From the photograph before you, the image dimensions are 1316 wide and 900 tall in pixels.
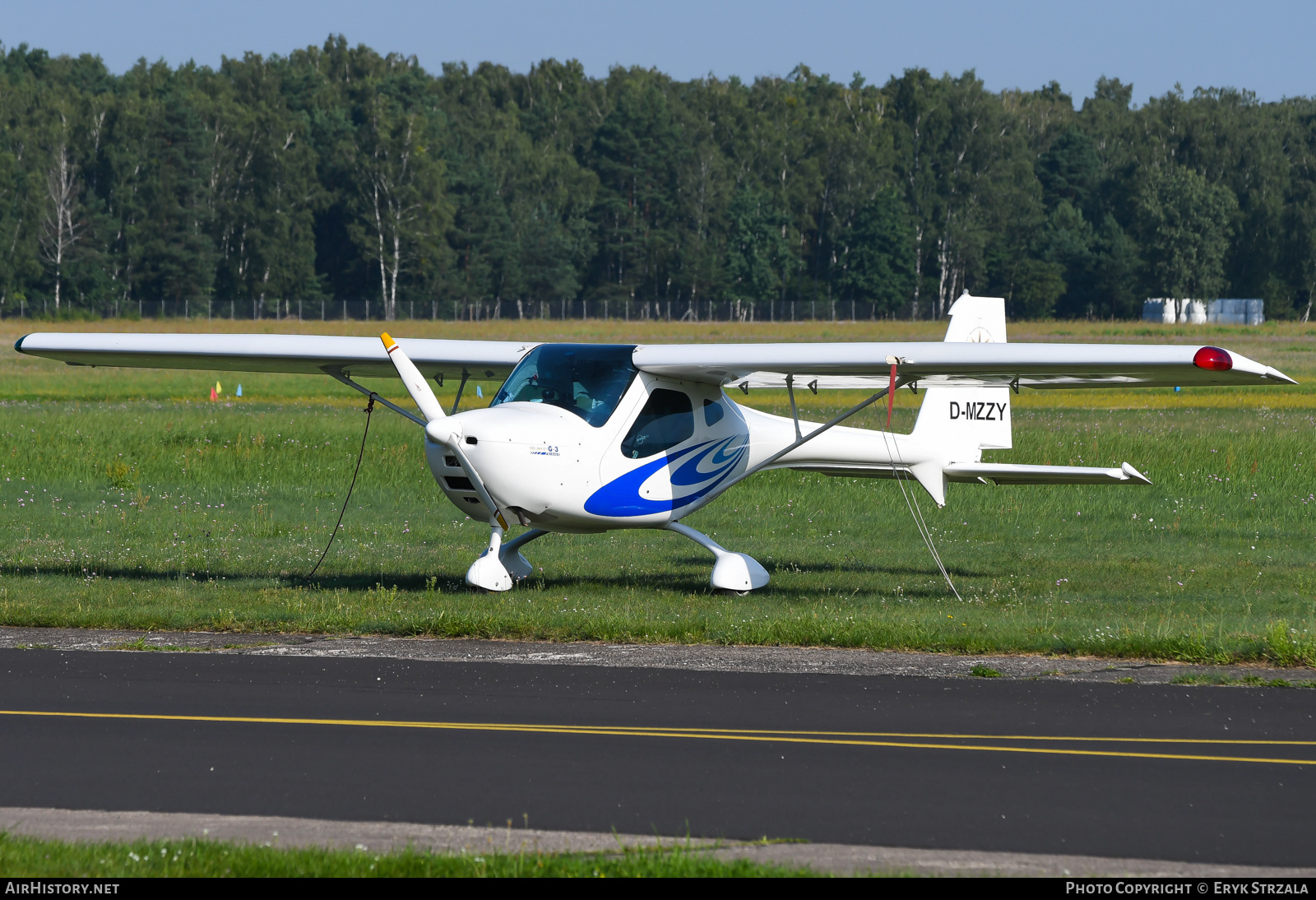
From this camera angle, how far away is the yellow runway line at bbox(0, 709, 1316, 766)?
805cm

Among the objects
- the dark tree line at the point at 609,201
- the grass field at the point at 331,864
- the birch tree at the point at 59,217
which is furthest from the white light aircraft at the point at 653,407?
the birch tree at the point at 59,217

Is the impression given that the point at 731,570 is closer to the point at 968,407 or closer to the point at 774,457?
the point at 774,457

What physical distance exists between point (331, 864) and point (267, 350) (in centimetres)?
1037

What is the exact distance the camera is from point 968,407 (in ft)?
55.4

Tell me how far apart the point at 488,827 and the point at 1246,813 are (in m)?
3.46

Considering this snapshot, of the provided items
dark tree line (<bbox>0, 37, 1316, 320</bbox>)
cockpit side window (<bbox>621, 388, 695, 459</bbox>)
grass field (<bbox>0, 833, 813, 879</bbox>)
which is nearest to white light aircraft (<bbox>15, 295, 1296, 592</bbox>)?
cockpit side window (<bbox>621, 388, 695, 459</bbox>)

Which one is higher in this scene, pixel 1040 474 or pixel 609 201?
pixel 609 201

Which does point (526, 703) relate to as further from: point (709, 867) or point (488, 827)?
point (709, 867)

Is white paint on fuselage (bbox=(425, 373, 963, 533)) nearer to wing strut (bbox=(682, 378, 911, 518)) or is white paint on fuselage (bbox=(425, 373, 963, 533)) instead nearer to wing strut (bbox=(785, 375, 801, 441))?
wing strut (bbox=(682, 378, 911, 518))

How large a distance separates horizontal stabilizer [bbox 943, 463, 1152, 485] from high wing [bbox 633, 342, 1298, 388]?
36.6 inches

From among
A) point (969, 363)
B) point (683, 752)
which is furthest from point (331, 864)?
point (969, 363)

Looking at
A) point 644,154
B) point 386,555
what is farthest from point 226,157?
point 386,555
